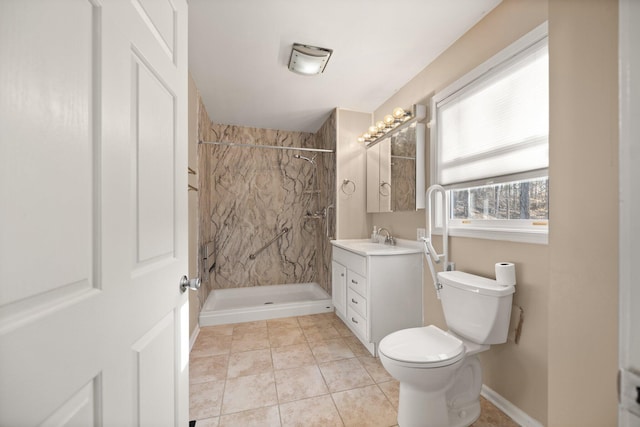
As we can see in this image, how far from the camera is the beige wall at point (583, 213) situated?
0.59 m

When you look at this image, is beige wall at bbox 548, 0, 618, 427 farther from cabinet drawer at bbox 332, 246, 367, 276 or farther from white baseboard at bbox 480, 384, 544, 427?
cabinet drawer at bbox 332, 246, 367, 276

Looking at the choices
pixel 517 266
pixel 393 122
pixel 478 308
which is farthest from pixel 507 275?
pixel 393 122

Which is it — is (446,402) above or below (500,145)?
below

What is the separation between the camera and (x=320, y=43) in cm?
188

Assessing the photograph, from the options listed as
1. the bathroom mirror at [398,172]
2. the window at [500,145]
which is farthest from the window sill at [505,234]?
the bathroom mirror at [398,172]

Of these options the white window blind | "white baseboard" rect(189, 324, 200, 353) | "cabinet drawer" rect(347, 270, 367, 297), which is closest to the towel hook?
"cabinet drawer" rect(347, 270, 367, 297)

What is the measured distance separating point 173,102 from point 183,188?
0.32 metres

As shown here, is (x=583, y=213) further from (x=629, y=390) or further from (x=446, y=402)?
(x=446, y=402)

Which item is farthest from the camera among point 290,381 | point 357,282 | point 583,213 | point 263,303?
point 263,303

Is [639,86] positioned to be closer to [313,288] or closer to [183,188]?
[183,188]

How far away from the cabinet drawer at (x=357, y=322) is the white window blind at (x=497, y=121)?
4.40 feet

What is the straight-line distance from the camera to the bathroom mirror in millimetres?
2184

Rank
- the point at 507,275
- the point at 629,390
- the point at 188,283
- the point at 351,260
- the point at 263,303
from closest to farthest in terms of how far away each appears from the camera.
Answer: the point at 629,390, the point at 188,283, the point at 507,275, the point at 351,260, the point at 263,303

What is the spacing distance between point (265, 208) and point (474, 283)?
296 centimetres
